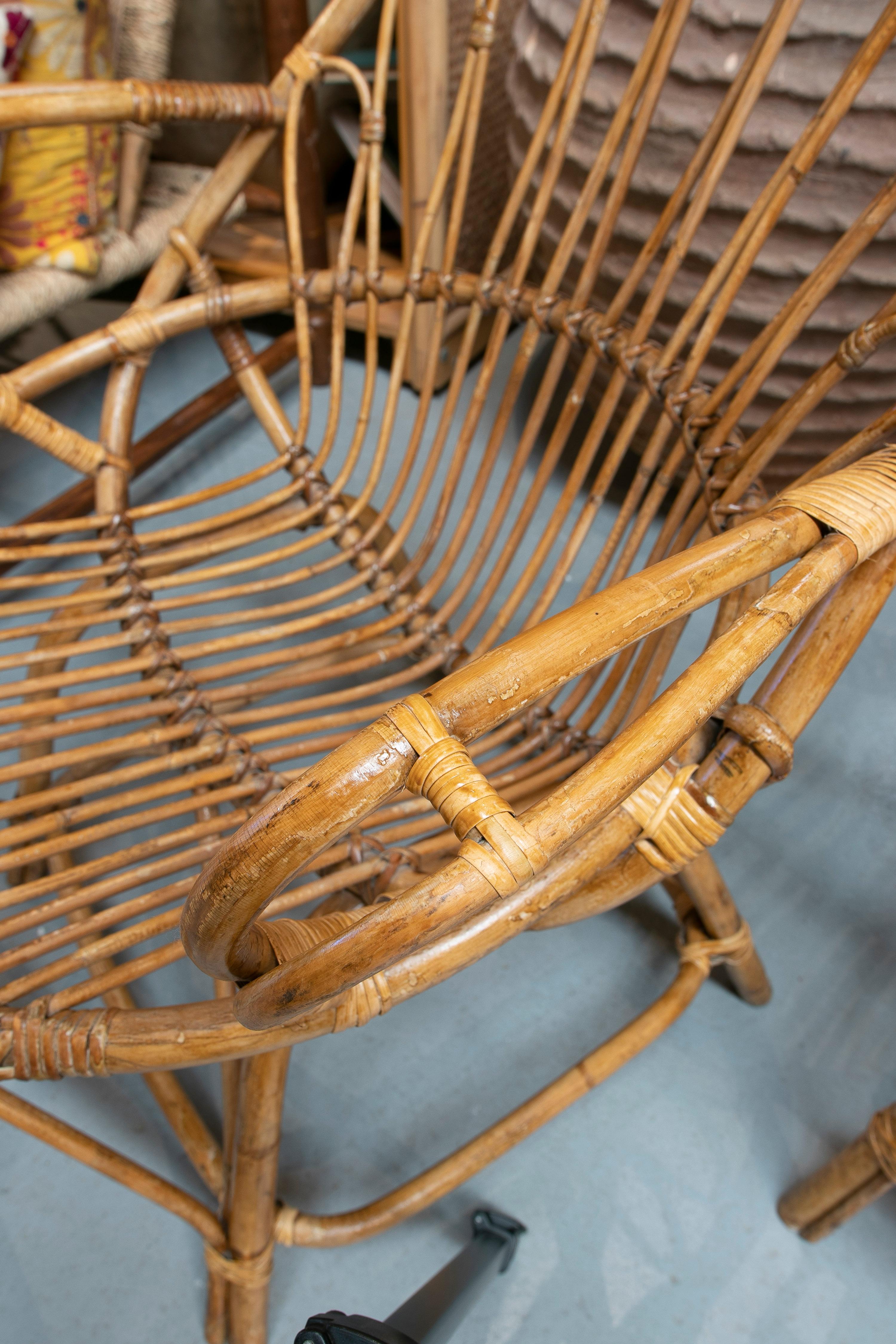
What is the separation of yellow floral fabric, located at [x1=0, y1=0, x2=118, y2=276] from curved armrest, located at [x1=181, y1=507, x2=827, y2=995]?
129cm

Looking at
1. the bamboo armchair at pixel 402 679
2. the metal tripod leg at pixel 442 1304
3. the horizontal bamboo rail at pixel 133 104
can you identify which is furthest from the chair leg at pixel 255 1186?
the horizontal bamboo rail at pixel 133 104

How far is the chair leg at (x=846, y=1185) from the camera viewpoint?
0.80 m

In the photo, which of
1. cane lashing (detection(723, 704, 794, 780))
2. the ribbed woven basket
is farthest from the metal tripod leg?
the ribbed woven basket

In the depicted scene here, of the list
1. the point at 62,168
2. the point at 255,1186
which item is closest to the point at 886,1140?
the point at 255,1186

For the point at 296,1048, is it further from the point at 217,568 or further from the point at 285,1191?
the point at 217,568

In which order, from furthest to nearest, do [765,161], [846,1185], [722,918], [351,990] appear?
1. [765,161]
2. [722,918]
3. [846,1185]
4. [351,990]

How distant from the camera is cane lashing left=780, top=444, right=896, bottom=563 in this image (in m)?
0.55

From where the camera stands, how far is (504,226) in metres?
1.05

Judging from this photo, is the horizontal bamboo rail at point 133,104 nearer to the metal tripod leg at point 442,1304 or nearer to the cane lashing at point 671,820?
the cane lashing at point 671,820

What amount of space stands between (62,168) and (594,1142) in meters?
1.50

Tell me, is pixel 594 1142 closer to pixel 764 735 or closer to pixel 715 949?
pixel 715 949

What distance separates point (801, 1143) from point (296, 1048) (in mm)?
536

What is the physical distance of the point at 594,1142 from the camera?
38.4 inches

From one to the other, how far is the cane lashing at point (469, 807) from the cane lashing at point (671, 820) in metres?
0.22
